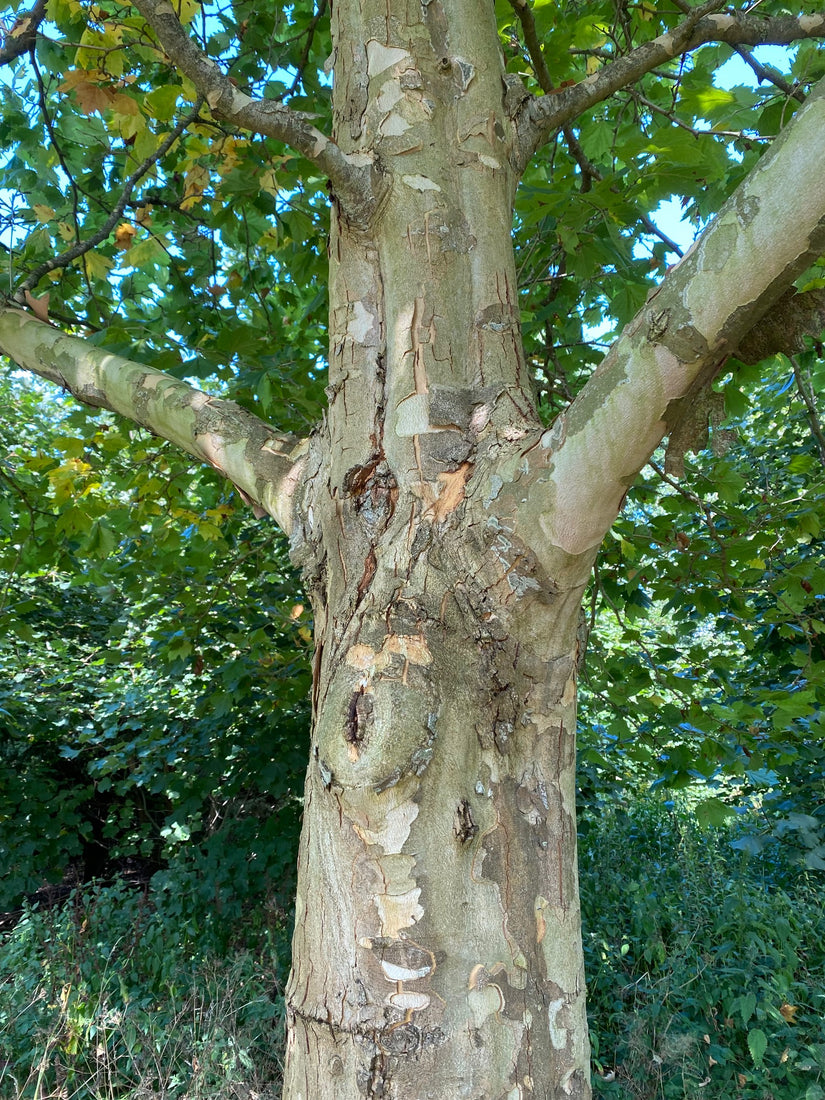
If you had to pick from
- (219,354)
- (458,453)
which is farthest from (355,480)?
(219,354)

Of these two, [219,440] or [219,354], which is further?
[219,354]

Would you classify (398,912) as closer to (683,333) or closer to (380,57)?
(683,333)

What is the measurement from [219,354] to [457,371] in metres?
1.46

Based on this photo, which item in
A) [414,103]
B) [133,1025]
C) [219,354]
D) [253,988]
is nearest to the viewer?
[414,103]

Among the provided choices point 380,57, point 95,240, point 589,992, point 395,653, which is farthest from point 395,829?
point 589,992

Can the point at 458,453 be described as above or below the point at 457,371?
below

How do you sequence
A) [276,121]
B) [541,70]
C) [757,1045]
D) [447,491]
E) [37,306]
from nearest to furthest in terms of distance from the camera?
1. [447,491]
2. [276,121]
3. [37,306]
4. [541,70]
5. [757,1045]

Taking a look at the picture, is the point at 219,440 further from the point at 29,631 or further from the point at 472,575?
the point at 29,631

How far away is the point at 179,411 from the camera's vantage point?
1.73 metres

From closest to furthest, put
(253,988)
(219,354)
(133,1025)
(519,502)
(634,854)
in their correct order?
(519,502) → (219,354) → (133,1025) → (253,988) → (634,854)

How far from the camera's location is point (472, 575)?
1.24 meters

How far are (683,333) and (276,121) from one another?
0.97 m

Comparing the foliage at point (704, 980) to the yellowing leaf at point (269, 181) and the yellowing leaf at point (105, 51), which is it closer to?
the yellowing leaf at point (269, 181)

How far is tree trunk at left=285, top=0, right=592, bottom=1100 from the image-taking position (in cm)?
112
